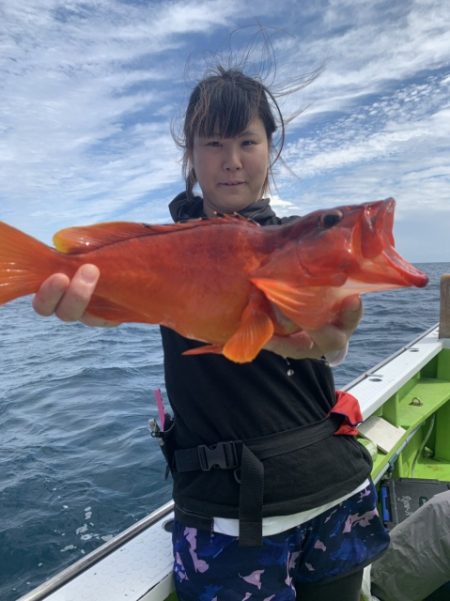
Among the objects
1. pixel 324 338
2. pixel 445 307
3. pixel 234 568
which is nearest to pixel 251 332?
pixel 324 338

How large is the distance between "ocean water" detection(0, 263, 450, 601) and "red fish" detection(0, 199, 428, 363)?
2997 mm

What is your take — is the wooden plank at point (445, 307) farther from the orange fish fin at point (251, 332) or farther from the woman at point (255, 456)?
the orange fish fin at point (251, 332)

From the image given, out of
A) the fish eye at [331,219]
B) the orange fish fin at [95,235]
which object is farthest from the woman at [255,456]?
the fish eye at [331,219]

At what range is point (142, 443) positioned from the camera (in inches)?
230

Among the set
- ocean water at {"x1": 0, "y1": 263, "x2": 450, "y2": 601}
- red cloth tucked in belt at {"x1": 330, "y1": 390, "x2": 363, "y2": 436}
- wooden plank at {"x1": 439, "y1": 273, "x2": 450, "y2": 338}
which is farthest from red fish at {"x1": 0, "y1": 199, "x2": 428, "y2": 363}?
wooden plank at {"x1": 439, "y1": 273, "x2": 450, "y2": 338}

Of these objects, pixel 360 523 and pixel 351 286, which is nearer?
pixel 351 286

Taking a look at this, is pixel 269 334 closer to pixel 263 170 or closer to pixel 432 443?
pixel 263 170

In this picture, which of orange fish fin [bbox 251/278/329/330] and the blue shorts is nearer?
orange fish fin [bbox 251/278/329/330]

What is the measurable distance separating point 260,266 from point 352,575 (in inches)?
58.5

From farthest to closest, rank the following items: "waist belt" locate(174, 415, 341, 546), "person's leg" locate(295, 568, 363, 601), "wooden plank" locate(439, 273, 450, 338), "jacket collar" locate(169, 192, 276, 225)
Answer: "wooden plank" locate(439, 273, 450, 338) < "jacket collar" locate(169, 192, 276, 225) < "person's leg" locate(295, 568, 363, 601) < "waist belt" locate(174, 415, 341, 546)

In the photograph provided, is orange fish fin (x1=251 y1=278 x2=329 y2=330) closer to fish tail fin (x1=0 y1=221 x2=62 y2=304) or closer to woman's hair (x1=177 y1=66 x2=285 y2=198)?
fish tail fin (x1=0 y1=221 x2=62 y2=304)

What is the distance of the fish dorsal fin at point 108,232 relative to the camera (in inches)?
62.6

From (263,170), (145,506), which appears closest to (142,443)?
(145,506)

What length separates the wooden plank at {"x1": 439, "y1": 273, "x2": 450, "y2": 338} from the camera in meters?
6.32
